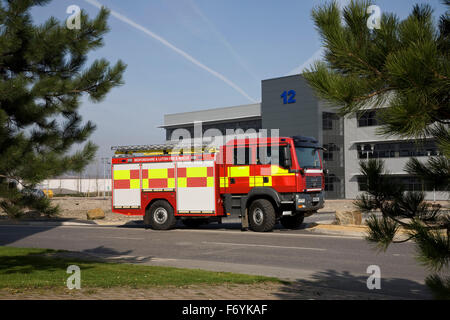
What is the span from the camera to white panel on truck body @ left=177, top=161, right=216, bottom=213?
710 inches

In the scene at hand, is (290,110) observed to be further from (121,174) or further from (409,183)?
(409,183)

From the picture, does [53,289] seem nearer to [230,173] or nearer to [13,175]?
[13,175]

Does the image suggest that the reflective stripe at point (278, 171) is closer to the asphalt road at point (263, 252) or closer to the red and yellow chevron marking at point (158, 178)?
the asphalt road at point (263, 252)

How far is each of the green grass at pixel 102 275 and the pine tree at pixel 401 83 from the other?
157 inches

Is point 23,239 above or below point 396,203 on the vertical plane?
below

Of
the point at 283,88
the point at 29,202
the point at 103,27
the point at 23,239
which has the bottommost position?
the point at 23,239

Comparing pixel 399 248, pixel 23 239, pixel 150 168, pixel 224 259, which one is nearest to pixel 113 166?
pixel 150 168

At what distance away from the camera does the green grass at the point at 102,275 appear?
307 inches

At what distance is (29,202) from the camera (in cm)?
784

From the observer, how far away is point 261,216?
17219 millimetres

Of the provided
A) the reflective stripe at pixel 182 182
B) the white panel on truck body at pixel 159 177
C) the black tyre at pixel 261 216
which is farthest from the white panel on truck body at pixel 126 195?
the black tyre at pixel 261 216

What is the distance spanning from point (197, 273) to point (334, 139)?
44.9 meters
